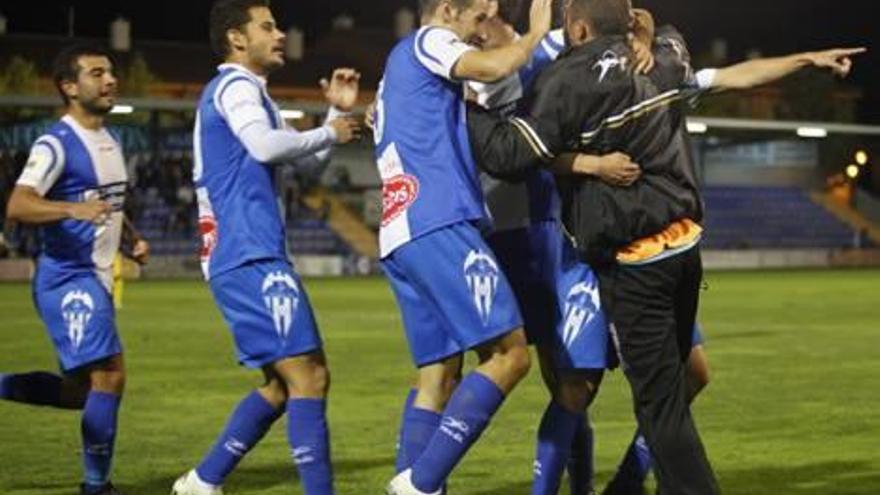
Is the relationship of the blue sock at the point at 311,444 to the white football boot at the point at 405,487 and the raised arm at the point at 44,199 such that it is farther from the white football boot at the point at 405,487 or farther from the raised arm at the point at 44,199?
the raised arm at the point at 44,199

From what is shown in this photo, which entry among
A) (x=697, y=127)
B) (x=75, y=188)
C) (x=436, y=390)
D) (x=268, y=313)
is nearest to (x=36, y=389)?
(x=75, y=188)

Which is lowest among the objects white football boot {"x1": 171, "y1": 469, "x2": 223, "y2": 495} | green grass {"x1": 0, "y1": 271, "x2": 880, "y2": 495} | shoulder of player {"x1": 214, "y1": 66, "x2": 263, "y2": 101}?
green grass {"x1": 0, "y1": 271, "x2": 880, "y2": 495}

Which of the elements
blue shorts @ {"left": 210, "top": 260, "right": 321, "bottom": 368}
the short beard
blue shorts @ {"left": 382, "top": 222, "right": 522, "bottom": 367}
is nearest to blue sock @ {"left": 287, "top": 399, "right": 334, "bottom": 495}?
blue shorts @ {"left": 210, "top": 260, "right": 321, "bottom": 368}

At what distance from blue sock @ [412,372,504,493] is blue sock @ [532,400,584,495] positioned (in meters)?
0.57

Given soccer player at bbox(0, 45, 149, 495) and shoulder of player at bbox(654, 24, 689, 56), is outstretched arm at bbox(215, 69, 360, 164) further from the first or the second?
shoulder of player at bbox(654, 24, 689, 56)

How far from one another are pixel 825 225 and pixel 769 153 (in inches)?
240

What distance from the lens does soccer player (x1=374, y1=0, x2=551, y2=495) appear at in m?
6.74

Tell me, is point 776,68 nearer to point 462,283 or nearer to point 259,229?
point 462,283

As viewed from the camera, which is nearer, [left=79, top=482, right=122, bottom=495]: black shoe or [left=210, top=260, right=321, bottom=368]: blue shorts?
[left=210, top=260, right=321, bottom=368]: blue shorts

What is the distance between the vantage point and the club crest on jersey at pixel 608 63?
6.59 meters

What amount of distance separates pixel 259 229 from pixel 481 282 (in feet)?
3.61

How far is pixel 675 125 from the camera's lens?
683cm

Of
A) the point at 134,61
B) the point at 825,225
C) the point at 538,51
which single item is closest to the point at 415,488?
the point at 538,51

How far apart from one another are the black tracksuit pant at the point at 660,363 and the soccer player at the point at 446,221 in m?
0.43
